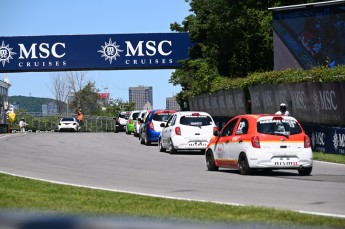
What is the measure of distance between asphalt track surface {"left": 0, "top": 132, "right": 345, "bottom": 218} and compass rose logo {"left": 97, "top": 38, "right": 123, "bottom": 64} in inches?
1363

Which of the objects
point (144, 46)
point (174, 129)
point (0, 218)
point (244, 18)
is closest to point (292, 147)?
point (174, 129)

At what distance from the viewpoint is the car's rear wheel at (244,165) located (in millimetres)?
17266

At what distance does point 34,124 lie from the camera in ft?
269

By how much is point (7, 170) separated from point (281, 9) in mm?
25338

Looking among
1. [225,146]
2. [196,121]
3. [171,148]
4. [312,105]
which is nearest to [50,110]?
[171,148]

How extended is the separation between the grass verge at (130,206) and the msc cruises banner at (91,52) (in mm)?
46642

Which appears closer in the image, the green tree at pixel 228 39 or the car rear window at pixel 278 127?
the car rear window at pixel 278 127

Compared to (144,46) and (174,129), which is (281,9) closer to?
(174,129)

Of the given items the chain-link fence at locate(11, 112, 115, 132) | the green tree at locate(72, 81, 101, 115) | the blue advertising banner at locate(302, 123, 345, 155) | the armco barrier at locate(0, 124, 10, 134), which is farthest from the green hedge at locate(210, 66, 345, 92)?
the green tree at locate(72, 81, 101, 115)

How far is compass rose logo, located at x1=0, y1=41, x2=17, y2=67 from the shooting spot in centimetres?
6003

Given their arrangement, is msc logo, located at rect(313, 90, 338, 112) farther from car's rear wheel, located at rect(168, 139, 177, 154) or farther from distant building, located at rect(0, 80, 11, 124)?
distant building, located at rect(0, 80, 11, 124)

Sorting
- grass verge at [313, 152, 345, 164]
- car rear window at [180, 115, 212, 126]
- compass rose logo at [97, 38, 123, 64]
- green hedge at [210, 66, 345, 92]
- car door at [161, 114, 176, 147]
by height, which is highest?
compass rose logo at [97, 38, 123, 64]

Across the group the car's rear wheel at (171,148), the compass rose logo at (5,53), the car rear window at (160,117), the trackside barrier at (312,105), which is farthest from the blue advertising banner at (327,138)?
the compass rose logo at (5,53)

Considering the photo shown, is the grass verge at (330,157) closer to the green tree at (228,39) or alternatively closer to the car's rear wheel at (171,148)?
the car's rear wheel at (171,148)
